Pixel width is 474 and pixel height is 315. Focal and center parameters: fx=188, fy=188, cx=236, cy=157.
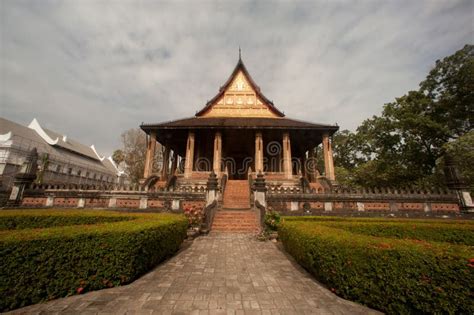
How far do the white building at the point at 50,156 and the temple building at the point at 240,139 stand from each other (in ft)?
42.8

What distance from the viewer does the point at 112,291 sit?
10.7 feet

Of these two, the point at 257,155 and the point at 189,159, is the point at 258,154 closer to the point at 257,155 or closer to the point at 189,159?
the point at 257,155

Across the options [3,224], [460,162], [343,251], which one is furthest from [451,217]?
[3,224]

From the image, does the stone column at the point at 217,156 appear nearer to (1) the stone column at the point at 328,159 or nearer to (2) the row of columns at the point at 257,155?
(2) the row of columns at the point at 257,155

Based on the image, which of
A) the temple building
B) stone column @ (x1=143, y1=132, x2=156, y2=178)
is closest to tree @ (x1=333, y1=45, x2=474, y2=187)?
the temple building

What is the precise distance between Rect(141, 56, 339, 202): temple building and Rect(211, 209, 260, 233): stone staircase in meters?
6.62

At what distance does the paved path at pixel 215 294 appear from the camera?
278cm

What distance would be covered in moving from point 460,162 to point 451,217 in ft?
19.7

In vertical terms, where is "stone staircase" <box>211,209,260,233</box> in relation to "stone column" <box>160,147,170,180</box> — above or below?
below

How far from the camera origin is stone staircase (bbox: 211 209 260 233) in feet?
27.4

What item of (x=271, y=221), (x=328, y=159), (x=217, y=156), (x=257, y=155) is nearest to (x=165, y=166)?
(x=217, y=156)

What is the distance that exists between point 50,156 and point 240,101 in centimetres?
3217

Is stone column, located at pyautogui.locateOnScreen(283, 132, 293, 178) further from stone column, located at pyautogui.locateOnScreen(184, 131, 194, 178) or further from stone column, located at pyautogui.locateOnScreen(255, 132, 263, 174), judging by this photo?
stone column, located at pyautogui.locateOnScreen(184, 131, 194, 178)

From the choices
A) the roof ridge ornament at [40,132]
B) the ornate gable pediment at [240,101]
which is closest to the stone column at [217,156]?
the ornate gable pediment at [240,101]
